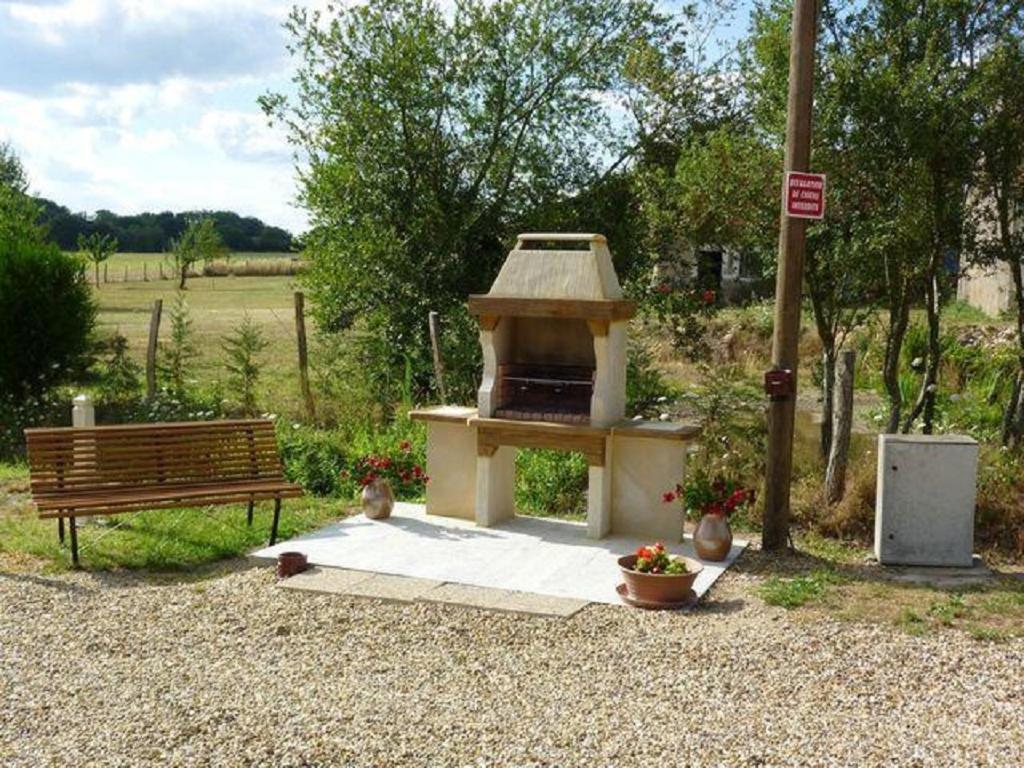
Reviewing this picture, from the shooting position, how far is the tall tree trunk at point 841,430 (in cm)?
877

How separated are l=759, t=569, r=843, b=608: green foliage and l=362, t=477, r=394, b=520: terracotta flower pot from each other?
10.5 ft

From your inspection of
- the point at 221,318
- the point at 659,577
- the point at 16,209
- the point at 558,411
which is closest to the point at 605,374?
the point at 558,411

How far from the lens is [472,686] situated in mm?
5367

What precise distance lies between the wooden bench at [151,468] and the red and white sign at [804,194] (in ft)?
Answer: 13.6

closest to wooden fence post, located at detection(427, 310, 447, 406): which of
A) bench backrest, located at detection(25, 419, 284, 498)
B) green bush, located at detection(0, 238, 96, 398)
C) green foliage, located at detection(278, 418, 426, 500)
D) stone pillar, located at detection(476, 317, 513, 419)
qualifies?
green foliage, located at detection(278, 418, 426, 500)

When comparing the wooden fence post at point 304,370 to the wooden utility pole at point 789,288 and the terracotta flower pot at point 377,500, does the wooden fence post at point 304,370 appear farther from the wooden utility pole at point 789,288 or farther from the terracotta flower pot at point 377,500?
the wooden utility pole at point 789,288

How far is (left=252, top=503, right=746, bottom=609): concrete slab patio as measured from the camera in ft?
23.6

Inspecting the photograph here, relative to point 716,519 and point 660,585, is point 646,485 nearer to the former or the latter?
point 716,519

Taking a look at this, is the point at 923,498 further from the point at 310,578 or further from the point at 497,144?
the point at 497,144

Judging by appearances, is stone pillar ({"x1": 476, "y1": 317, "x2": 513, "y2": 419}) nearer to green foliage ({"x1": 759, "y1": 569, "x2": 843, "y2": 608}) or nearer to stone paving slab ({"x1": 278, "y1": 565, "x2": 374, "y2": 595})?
stone paving slab ({"x1": 278, "y1": 565, "x2": 374, "y2": 595})

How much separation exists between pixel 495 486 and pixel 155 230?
67317mm

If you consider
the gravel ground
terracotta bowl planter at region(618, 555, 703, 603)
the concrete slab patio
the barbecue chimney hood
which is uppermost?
the barbecue chimney hood

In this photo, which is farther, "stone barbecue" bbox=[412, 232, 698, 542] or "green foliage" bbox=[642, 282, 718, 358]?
"green foliage" bbox=[642, 282, 718, 358]

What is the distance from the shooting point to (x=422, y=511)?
928 cm
